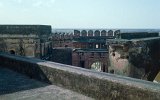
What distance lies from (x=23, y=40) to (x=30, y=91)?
13.4 meters

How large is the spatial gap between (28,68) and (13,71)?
1100 millimetres

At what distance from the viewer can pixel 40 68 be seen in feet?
22.3

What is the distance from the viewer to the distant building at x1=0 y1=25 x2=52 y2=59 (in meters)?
18.6

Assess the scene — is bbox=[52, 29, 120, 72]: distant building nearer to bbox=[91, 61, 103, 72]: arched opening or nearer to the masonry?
bbox=[91, 61, 103, 72]: arched opening

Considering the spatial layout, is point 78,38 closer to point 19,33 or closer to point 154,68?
point 19,33

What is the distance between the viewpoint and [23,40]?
1886 centimetres

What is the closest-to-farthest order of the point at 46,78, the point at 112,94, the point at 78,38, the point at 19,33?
1. the point at 112,94
2. the point at 46,78
3. the point at 19,33
4. the point at 78,38

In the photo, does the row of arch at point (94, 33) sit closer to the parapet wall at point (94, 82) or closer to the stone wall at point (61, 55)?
the stone wall at point (61, 55)

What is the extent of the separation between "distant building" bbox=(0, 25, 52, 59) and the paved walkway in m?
11.4

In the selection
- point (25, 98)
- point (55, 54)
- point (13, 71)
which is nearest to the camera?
point (25, 98)

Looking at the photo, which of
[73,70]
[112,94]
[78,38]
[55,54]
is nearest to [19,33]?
[55,54]

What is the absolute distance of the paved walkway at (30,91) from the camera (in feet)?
17.5

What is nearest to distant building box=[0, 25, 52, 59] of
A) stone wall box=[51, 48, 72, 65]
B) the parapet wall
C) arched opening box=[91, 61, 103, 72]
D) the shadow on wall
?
stone wall box=[51, 48, 72, 65]

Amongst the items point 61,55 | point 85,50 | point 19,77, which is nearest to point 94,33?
point 85,50
